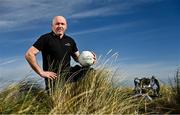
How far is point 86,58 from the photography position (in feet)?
34.0

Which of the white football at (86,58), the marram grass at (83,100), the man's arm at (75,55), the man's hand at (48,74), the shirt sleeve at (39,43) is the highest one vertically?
the shirt sleeve at (39,43)

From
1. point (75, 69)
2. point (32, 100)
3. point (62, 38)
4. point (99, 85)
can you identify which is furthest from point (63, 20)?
point (32, 100)

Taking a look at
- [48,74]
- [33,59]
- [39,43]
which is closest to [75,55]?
[39,43]

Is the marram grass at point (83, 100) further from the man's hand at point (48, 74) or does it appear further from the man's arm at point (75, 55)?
the man's arm at point (75, 55)

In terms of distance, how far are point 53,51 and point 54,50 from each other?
0.10 feet

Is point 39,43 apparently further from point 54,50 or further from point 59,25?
point 59,25

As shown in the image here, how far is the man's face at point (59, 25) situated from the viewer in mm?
10805

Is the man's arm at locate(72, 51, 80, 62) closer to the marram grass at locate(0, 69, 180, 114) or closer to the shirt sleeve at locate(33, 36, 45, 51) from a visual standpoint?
the shirt sleeve at locate(33, 36, 45, 51)

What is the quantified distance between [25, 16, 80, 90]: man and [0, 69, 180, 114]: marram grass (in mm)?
659

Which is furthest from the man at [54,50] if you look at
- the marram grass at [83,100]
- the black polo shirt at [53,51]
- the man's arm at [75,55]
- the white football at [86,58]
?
the marram grass at [83,100]

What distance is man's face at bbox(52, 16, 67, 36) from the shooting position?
10805 mm

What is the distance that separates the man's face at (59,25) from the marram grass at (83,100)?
1422 millimetres

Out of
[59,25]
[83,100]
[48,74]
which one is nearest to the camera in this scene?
[83,100]

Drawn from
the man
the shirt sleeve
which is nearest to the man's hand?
the man
